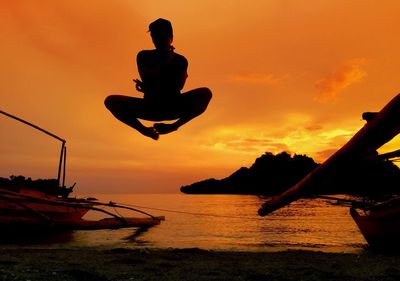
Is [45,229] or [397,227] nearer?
[397,227]

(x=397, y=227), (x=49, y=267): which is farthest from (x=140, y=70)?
(x=397, y=227)

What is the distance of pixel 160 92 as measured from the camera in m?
4.38

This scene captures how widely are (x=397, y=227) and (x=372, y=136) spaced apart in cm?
1788

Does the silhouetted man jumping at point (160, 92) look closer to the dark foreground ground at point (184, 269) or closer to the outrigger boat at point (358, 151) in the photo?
the outrigger boat at point (358, 151)

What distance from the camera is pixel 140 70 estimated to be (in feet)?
14.2

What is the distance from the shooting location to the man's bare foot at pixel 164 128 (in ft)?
15.6

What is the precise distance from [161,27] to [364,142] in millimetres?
2637

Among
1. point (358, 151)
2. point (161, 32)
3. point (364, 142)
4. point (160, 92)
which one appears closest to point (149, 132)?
point (160, 92)

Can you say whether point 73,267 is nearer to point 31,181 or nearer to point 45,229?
point 45,229

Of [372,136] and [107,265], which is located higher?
[372,136]

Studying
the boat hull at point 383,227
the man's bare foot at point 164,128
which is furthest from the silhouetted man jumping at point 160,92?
the boat hull at point 383,227

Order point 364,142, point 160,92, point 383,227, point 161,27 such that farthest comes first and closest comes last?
point 383,227
point 160,92
point 161,27
point 364,142

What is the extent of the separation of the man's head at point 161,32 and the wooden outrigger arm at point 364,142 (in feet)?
7.47

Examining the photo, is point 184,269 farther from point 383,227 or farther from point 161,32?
point 383,227
